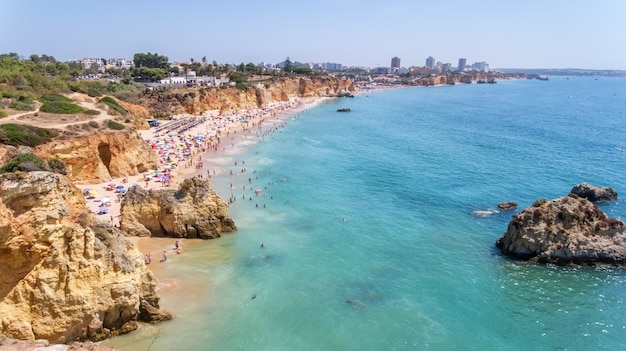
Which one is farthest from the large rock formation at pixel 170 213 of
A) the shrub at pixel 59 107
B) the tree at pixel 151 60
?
the tree at pixel 151 60

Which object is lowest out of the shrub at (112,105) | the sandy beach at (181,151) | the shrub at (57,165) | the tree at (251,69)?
the sandy beach at (181,151)

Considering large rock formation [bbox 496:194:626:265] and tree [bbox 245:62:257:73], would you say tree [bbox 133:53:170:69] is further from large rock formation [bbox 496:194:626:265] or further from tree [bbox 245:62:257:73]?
large rock formation [bbox 496:194:626:265]

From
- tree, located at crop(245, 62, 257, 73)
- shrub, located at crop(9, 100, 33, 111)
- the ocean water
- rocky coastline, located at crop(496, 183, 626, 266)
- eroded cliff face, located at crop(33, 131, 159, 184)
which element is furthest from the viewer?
tree, located at crop(245, 62, 257, 73)

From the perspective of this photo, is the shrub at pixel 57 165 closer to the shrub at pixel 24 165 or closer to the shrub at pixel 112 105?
the shrub at pixel 24 165

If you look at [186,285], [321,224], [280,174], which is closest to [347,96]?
[280,174]

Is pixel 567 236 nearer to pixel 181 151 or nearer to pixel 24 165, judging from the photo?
pixel 24 165

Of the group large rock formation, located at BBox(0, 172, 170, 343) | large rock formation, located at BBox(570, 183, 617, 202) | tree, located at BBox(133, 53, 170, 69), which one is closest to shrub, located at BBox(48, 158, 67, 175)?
large rock formation, located at BBox(0, 172, 170, 343)
